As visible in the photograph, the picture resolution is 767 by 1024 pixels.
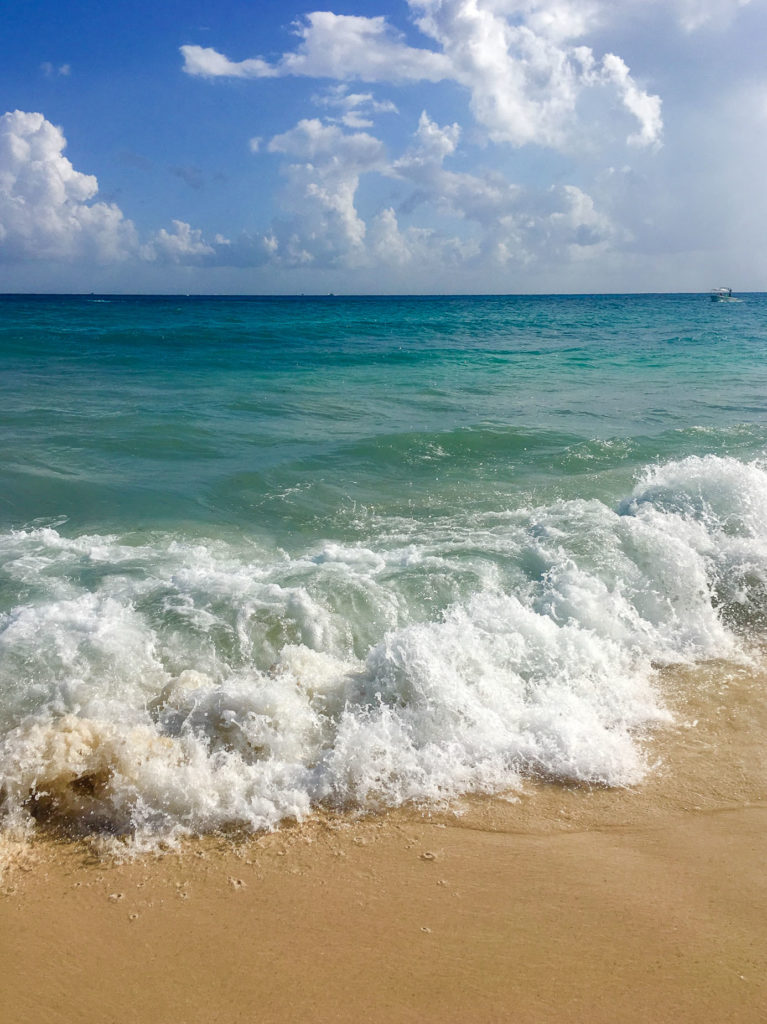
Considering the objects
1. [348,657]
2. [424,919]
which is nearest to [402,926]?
[424,919]

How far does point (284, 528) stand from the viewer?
7.96m

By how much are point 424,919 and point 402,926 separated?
0.11 m

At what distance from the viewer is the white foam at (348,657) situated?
154 inches

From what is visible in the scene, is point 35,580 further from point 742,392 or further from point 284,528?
point 742,392

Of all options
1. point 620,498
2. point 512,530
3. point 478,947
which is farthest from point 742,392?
point 478,947

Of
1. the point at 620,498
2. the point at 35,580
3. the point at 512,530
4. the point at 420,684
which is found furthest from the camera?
the point at 620,498

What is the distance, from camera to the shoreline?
275cm

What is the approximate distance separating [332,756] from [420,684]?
82 cm

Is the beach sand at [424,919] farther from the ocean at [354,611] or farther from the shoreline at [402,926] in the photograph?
the ocean at [354,611]

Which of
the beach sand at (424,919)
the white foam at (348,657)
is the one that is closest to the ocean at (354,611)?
the white foam at (348,657)

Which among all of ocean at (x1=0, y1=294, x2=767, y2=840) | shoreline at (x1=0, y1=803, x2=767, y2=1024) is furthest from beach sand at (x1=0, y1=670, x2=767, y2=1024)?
ocean at (x1=0, y1=294, x2=767, y2=840)

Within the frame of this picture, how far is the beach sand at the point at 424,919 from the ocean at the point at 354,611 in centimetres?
22

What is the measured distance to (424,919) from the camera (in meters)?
3.12

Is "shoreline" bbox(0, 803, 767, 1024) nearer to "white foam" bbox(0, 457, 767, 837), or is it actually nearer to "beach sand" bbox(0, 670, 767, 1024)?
"beach sand" bbox(0, 670, 767, 1024)
